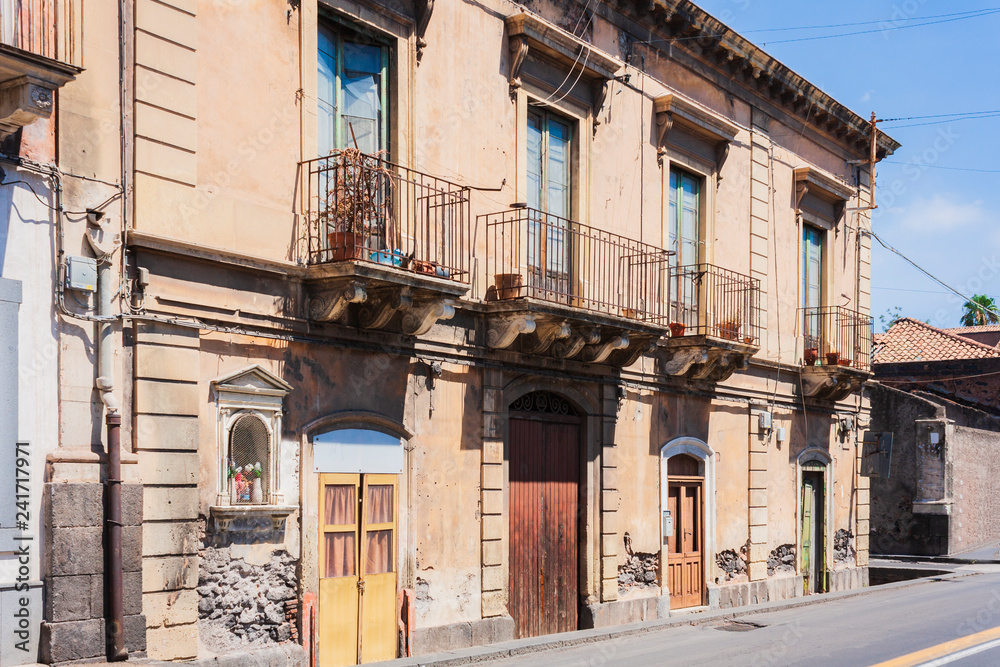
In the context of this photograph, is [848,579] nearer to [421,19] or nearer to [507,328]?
[507,328]

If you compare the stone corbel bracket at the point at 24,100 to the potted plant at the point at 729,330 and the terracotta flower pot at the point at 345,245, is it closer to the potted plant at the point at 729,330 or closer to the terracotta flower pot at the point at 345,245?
the terracotta flower pot at the point at 345,245

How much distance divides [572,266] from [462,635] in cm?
512

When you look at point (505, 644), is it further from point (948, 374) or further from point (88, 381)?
point (948, 374)

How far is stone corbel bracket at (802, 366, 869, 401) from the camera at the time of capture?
20.2 meters

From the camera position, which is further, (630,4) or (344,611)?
(630,4)

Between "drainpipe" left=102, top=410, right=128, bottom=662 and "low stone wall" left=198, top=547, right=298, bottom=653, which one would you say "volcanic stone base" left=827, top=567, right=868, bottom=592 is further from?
"drainpipe" left=102, top=410, right=128, bottom=662

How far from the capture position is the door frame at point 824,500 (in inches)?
794

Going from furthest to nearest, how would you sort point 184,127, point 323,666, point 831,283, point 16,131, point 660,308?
point 831,283, point 660,308, point 323,666, point 184,127, point 16,131

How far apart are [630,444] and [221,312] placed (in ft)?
24.6

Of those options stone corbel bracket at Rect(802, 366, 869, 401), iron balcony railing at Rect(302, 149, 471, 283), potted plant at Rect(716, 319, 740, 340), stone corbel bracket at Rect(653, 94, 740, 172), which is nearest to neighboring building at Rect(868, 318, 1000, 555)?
stone corbel bracket at Rect(802, 366, 869, 401)

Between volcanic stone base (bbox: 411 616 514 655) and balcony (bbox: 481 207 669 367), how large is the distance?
11.0 ft

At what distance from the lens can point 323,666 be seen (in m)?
10.8

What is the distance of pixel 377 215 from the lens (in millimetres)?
10766

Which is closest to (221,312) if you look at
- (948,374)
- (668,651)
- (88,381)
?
(88,381)
